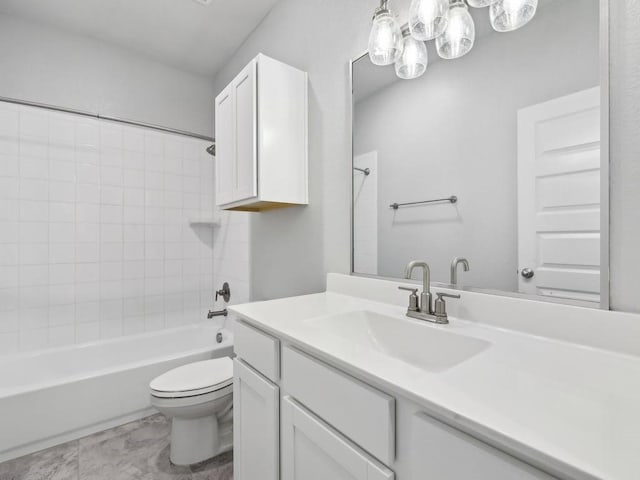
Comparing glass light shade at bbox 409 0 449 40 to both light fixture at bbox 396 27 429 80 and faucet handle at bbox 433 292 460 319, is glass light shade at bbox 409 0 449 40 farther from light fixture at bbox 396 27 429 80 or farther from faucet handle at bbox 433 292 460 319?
faucet handle at bbox 433 292 460 319

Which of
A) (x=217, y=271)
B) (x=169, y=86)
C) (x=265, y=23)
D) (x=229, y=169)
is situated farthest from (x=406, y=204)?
(x=169, y=86)

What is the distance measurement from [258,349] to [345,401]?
412mm

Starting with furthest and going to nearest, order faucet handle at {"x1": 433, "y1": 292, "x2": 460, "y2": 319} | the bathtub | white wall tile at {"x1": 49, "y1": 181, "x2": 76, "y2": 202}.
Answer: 1. white wall tile at {"x1": 49, "y1": 181, "x2": 76, "y2": 202}
2. the bathtub
3. faucet handle at {"x1": 433, "y1": 292, "x2": 460, "y2": 319}

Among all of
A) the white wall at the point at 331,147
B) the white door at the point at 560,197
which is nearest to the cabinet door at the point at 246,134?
the white wall at the point at 331,147

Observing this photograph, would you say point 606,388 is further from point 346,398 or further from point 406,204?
point 406,204

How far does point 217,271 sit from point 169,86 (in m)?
1.63

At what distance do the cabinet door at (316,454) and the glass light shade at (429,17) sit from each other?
1.22m

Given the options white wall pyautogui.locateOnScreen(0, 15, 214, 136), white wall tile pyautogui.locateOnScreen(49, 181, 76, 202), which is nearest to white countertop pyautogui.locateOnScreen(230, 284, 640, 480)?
white wall tile pyautogui.locateOnScreen(49, 181, 76, 202)

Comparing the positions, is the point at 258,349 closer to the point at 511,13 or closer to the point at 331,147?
the point at 331,147

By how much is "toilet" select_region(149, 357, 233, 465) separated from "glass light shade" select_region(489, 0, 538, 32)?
1817 millimetres

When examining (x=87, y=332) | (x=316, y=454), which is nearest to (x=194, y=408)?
(x=316, y=454)

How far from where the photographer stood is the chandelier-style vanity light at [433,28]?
2.80 ft

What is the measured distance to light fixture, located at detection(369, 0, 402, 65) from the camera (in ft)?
3.45

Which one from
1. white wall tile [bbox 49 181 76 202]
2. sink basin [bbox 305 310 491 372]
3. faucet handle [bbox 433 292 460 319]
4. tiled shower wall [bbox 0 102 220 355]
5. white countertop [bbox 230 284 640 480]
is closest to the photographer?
white countertop [bbox 230 284 640 480]
